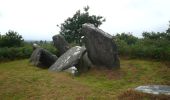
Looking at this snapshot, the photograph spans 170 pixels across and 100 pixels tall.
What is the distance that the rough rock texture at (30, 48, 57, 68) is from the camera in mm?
19659

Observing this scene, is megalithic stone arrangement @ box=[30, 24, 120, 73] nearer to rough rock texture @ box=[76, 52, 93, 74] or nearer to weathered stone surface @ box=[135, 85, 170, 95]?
rough rock texture @ box=[76, 52, 93, 74]

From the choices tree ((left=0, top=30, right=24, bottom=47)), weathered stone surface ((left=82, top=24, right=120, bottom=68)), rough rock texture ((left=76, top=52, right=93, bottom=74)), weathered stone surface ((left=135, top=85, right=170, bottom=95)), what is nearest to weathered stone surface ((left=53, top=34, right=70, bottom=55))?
weathered stone surface ((left=82, top=24, right=120, bottom=68))

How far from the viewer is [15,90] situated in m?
12.9

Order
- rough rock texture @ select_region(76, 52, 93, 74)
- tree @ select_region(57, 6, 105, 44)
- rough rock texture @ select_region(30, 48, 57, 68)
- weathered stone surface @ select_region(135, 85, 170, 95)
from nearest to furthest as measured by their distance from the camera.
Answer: weathered stone surface @ select_region(135, 85, 170, 95) < rough rock texture @ select_region(76, 52, 93, 74) < rough rock texture @ select_region(30, 48, 57, 68) < tree @ select_region(57, 6, 105, 44)

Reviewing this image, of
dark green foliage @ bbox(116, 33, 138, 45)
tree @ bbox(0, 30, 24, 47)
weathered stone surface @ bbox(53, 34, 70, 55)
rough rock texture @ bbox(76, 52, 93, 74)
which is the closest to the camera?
rough rock texture @ bbox(76, 52, 93, 74)

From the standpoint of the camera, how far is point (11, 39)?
89.0 feet

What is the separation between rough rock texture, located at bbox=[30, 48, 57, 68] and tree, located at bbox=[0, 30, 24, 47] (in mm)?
7224

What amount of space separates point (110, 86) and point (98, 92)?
5.07 feet

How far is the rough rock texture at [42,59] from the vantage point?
64.5 ft

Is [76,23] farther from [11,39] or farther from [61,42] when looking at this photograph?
[61,42]

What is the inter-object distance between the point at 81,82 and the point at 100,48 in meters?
3.45

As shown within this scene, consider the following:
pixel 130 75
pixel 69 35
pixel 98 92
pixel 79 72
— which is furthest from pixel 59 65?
pixel 69 35

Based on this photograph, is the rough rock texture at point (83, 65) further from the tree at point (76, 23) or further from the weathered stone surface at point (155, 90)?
the tree at point (76, 23)

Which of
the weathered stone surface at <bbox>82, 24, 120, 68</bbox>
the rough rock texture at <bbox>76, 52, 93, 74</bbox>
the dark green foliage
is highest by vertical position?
the dark green foliage
